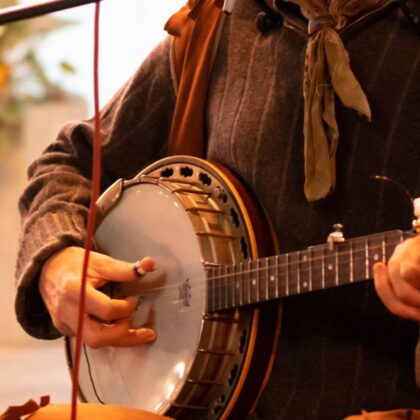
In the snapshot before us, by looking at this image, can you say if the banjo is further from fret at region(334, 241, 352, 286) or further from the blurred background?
the blurred background

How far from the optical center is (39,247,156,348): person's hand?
58.2 inches

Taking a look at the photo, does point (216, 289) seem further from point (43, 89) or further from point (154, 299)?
point (43, 89)

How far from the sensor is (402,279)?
1.12m

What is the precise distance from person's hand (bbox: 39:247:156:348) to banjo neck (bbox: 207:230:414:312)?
0.47 ft

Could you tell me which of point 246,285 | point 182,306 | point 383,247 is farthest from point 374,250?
point 182,306

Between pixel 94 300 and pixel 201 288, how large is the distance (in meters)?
0.15

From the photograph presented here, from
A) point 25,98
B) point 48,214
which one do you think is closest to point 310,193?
point 48,214

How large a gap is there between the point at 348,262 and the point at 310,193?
0.47ft

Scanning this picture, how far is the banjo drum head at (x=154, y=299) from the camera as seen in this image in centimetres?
143

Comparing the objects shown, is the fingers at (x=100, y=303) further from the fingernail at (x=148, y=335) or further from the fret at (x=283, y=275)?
the fret at (x=283, y=275)

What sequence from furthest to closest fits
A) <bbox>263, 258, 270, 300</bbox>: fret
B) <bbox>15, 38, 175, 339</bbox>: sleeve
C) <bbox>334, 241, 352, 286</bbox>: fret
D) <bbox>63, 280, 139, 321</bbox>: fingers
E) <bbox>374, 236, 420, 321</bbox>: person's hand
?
<bbox>15, 38, 175, 339</bbox>: sleeve < <bbox>63, 280, 139, 321</bbox>: fingers < <bbox>263, 258, 270, 300</bbox>: fret < <bbox>334, 241, 352, 286</bbox>: fret < <bbox>374, 236, 420, 321</bbox>: person's hand

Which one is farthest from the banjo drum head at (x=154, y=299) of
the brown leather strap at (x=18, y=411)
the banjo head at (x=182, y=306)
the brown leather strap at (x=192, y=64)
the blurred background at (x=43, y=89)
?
the blurred background at (x=43, y=89)

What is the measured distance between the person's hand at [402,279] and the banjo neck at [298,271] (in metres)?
0.03

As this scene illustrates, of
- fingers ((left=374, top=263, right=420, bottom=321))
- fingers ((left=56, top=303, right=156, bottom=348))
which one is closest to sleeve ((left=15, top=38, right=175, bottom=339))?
fingers ((left=56, top=303, right=156, bottom=348))
